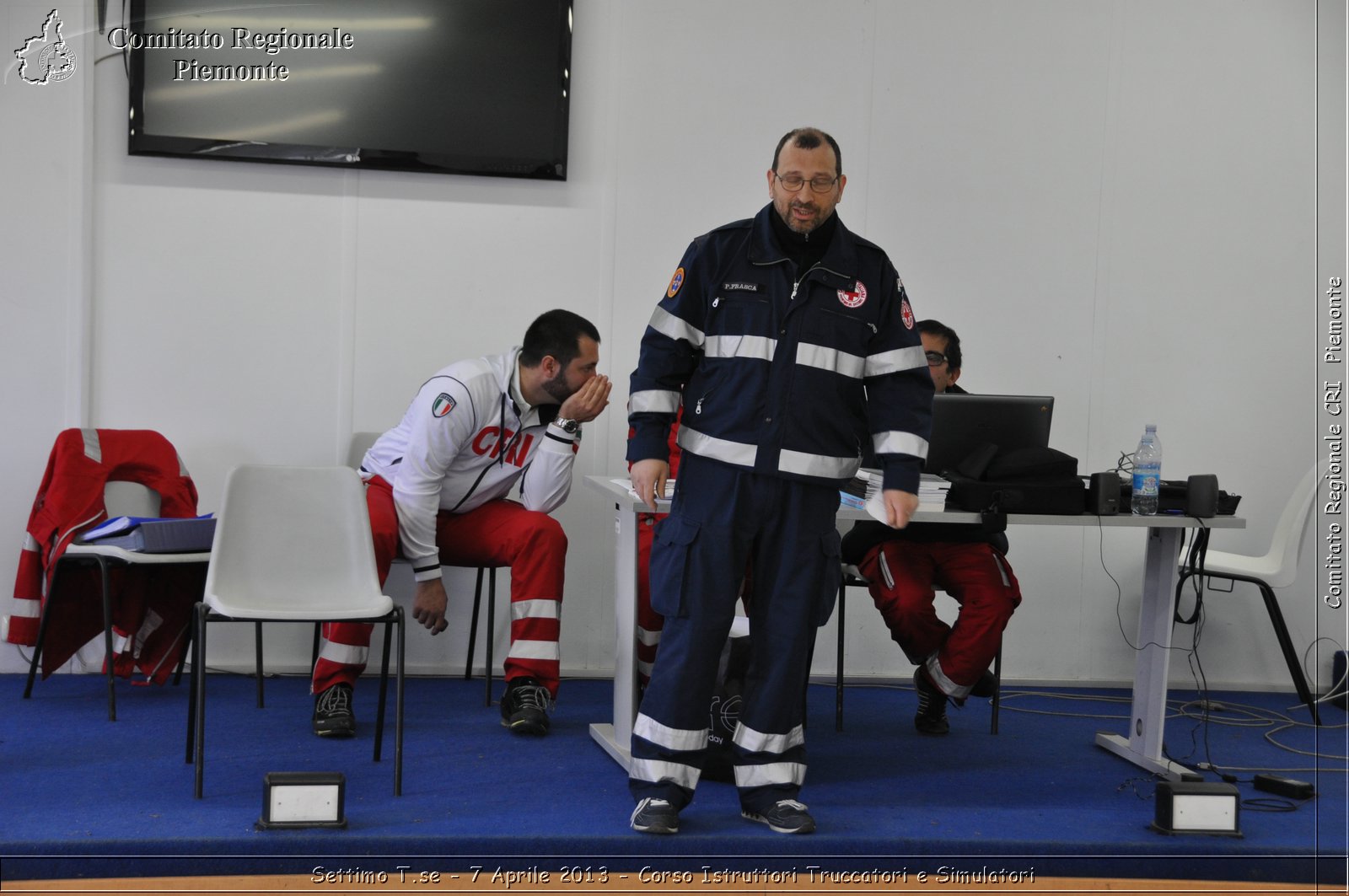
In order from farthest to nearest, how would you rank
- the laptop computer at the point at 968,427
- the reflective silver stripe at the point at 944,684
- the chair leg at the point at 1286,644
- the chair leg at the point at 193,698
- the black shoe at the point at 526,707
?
the chair leg at the point at 1286,644 < the reflective silver stripe at the point at 944,684 < the black shoe at the point at 526,707 < the laptop computer at the point at 968,427 < the chair leg at the point at 193,698

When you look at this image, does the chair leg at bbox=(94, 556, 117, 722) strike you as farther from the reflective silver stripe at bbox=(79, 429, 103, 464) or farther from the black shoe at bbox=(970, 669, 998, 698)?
the black shoe at bbox=(970, 669, 998, 698)

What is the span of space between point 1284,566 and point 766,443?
2.58 m

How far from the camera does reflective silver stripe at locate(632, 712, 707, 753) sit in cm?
260

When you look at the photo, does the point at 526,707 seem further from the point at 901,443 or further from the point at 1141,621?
the point at 1141,621

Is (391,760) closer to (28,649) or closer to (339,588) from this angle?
(339,588)

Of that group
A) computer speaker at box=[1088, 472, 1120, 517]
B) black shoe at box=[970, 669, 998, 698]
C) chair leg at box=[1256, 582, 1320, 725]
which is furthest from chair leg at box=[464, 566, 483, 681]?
chair leg at box=[1256, 582, 1320, 725]

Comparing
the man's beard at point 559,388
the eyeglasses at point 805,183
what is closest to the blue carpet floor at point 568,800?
the man's beard at point 559,388

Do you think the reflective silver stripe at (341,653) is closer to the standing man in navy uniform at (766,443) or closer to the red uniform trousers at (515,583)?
the red uniform trousers at (515,583)

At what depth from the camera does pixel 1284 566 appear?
4145 millimetres

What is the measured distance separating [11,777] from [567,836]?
4.57 feet

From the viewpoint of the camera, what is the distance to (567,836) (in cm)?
248

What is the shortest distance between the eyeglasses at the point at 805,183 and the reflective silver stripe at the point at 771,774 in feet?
4.21

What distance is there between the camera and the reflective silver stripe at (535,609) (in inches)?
133

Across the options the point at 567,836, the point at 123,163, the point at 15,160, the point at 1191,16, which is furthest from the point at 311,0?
the point at 1191,16
